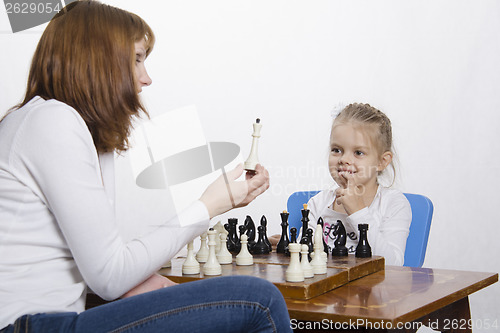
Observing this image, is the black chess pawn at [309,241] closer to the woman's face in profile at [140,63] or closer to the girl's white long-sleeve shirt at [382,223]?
the girl's white long-sleeve shirt at [382,223]

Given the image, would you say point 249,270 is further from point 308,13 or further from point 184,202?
point 308,13

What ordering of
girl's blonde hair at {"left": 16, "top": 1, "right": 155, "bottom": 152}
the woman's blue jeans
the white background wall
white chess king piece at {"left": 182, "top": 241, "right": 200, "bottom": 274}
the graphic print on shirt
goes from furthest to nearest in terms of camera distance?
1. the white background wall
2. the graphic print on shirt
3. white chess king piece at {"left": 182, "top": 241, "right": 200, "bottom": 274}
4. girl's blonde hair at {"left": 16, "top": 1, "right": 155, "bottom": 152}
5. the woman's blue jeans

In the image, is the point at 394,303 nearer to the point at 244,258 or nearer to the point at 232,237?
the point at 244,258

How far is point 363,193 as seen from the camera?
8.14 ft

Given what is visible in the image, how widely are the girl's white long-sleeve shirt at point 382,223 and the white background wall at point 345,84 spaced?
117cm

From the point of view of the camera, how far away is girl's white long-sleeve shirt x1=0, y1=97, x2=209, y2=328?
4.11ft

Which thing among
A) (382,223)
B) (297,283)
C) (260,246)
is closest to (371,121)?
(382,223)

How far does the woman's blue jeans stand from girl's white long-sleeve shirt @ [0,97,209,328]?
0.08 metres

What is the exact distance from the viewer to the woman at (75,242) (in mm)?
1232

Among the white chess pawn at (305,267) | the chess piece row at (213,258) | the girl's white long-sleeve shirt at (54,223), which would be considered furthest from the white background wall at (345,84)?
the girl's white long-sleeve shirt at (54,223)

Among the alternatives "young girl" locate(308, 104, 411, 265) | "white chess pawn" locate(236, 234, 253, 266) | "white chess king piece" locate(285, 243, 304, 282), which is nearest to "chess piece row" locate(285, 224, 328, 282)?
"white chess king piece" locate(285, 243, 304, 282)

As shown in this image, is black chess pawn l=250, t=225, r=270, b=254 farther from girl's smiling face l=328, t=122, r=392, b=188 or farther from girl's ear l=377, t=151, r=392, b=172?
girl's ear l=377, t=151, r=392, b=172

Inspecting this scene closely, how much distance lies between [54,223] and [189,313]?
371 mm

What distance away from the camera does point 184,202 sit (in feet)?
11.9
